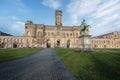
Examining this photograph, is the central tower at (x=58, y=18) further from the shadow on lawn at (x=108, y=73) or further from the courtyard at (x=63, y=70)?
the shadow on lawn at (x=108, y=73)

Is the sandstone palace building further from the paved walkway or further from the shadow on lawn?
the shadow on lawn

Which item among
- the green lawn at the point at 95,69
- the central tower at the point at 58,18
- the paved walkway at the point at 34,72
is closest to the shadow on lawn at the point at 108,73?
the green lawn at the point at 95,69

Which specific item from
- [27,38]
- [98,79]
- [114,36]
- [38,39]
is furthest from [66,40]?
[98,79]

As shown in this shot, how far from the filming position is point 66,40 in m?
110

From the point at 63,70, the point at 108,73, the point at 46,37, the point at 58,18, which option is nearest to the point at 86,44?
the point at 63,70

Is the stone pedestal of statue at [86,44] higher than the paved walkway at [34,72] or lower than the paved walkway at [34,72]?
higher

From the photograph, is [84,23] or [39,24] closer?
[84,23]

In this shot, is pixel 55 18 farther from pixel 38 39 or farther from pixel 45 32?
pixel 38 39

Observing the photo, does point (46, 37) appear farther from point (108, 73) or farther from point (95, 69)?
point (108, 73)

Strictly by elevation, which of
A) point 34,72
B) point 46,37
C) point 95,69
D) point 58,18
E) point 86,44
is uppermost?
point 58,18

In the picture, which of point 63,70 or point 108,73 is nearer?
point 108,73

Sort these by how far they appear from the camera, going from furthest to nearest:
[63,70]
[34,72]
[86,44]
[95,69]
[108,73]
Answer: [86,44] < [63,70] < [95,69] < [34,72] < [108,73]

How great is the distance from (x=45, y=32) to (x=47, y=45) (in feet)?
38.0

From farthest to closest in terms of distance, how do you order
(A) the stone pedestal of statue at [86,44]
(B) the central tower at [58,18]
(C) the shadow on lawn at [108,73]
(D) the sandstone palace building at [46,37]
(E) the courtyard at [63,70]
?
(B) the central tower at [58,18] → (D) the sandstone palace building at [46,37] → (A) the stone pedestal of statue at [86,44] → (E) the courtyard at [63,70] → (C) the shadow on lawn at [108,73]
